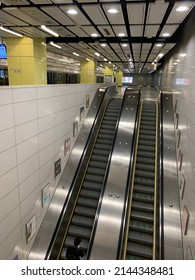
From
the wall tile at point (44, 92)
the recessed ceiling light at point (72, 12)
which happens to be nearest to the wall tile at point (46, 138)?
the wall tile at point (44, 92)

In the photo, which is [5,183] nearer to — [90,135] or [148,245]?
[148,245]

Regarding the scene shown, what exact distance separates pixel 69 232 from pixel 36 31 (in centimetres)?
590

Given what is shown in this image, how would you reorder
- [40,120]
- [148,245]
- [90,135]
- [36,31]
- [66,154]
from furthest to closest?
1. [90,135]
2. [36,31]
3. [66,154]
4. [148,245]
5. [40,120]

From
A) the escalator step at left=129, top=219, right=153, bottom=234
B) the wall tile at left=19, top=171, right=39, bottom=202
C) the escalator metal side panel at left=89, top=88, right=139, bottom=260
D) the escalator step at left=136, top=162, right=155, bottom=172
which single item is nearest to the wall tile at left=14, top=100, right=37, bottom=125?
the wall tile at left=19, top=171, right=39, bottom=202

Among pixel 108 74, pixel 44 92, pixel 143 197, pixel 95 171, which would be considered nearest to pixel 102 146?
pixel 95 171

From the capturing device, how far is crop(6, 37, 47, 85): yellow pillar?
24.0ft

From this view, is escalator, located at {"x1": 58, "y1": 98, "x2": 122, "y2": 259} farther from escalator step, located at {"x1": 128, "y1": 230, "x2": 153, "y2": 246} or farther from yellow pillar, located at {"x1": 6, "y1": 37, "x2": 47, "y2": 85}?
yellow pillar, located at {"x1": 6, "y1": 37, "x2": 47, "y2": 85}

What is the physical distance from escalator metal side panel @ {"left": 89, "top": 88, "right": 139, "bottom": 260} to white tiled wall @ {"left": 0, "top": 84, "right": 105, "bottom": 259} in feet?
4.42

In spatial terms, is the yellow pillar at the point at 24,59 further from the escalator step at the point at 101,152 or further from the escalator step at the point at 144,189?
the escalator step at the point at 144,189

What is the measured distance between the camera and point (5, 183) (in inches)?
128

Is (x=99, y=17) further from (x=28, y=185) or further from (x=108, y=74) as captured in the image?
(x=108, y=74)

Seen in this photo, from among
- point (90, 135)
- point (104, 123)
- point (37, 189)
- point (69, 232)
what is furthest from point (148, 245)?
point (104, 123)

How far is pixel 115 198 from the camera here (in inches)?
210

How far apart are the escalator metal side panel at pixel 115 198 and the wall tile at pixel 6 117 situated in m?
3.04
